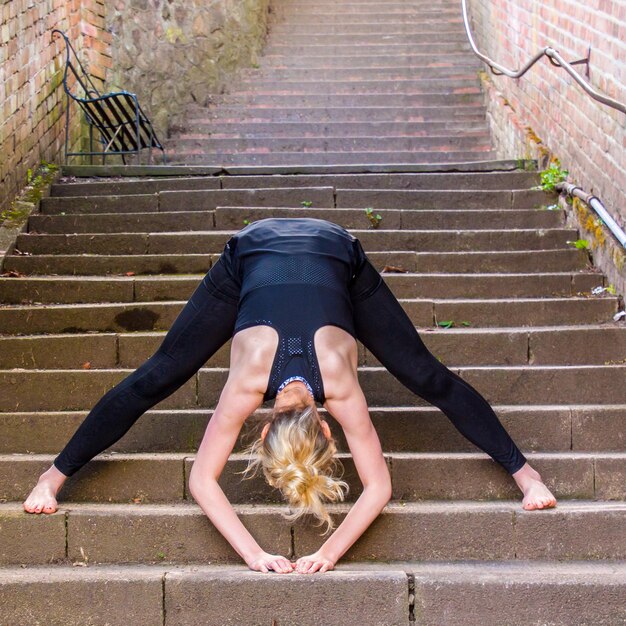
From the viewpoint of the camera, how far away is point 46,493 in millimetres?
4238

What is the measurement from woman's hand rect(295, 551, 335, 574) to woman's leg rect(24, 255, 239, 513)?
838mm

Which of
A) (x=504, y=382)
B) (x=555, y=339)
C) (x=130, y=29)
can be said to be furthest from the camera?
(x=130, y=29)

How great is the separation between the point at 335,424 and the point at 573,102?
3479 millimetres

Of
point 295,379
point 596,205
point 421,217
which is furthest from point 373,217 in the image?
point 295,379

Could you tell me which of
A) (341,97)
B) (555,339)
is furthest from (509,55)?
(555,339)

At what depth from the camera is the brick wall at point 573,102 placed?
19.9ft

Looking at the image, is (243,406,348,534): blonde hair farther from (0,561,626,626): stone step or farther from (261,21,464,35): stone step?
(261,21,464,35): stone step

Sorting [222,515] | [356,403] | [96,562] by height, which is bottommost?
[96,562]

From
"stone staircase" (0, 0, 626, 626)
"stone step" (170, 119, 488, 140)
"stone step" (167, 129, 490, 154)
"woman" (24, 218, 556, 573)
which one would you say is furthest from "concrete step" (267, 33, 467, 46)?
"woman" (24, 218, 556, 573)

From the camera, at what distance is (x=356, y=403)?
149 inches

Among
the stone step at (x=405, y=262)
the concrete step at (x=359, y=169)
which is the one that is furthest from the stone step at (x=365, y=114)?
the stone step at (x=405, y=262)

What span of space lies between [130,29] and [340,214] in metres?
5.37

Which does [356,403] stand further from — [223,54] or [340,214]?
[223,54]

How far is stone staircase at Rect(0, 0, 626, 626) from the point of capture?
12.7 ft
